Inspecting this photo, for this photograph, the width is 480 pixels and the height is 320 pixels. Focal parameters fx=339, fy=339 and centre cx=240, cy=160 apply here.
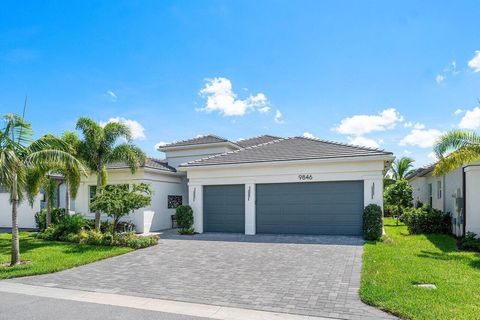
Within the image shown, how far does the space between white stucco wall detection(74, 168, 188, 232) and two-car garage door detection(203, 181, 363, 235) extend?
3.30 meters

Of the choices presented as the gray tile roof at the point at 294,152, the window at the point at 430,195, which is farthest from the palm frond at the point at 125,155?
the window at the point at 430,195

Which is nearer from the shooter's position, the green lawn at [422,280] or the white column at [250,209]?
the green lawn at [422,280]

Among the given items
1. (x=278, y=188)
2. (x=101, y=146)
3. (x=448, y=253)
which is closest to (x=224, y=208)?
(x=278, y=188)

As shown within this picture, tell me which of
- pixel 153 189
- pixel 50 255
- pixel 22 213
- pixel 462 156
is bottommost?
pixel 50 255

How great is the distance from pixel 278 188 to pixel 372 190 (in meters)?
4.32

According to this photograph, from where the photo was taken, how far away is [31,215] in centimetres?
2275

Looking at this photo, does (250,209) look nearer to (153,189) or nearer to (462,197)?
(153,189)

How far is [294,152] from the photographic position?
17016 millimetres

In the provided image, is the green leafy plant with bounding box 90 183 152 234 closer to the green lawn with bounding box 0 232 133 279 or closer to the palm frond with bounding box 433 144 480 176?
the green lawn with bounding box 0 232 133 279

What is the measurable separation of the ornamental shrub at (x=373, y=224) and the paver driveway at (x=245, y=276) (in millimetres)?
477

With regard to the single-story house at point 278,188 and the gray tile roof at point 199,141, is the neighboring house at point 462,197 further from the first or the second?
the gray tile roof at point 199,141

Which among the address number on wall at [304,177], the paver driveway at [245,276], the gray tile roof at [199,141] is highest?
the gray tile roof at [199,141]

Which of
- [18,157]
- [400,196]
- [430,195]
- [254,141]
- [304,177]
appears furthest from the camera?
[254,141]

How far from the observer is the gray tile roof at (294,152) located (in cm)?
1558
